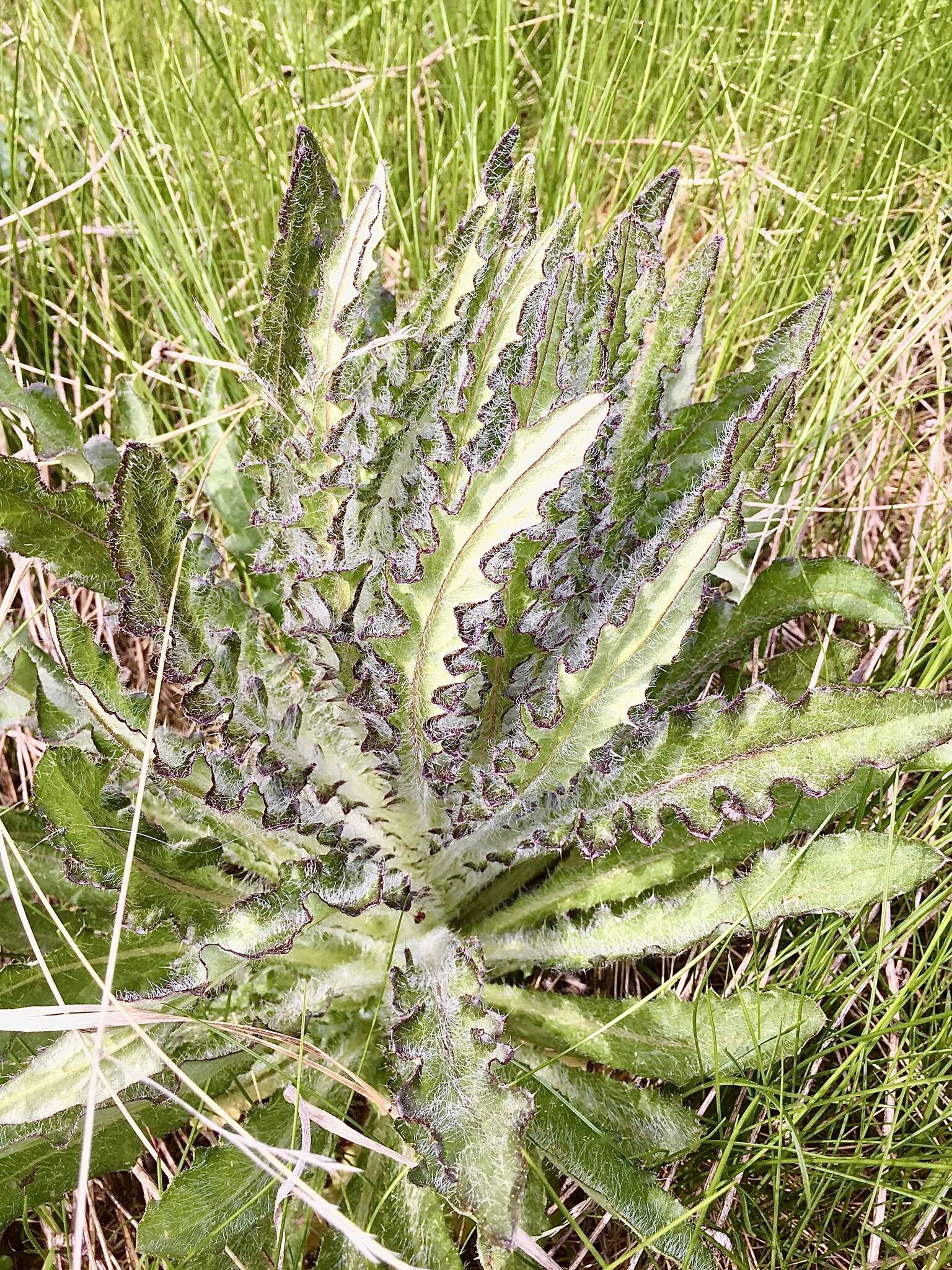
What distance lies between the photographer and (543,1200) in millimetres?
1342

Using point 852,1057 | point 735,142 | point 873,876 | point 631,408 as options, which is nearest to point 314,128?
point 735,142

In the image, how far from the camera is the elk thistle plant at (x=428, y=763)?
3.78 feet

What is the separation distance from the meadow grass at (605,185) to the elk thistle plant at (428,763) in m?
0.24

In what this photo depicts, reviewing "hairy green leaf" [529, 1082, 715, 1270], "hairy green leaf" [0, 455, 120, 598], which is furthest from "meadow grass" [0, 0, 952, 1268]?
"hairy green leaf" [0, 455, 120, 598]

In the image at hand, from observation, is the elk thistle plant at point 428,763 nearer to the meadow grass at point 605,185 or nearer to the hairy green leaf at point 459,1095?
the hairy green leaf at point 459,1095

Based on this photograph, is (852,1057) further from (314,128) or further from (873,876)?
(314,128)

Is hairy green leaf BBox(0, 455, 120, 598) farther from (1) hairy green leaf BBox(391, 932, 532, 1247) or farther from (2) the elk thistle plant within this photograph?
(1) hairy green leaf BBox(391, 932, 532, 1247)

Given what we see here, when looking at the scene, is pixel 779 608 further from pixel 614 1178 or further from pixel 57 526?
pixel 57 526

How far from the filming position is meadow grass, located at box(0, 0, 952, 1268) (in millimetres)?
1925

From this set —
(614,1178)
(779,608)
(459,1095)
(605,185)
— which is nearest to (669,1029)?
(614,1178)

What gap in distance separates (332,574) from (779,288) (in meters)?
1.38

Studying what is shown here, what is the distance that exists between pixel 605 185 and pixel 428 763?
5.78 ft

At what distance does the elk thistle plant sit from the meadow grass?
236 millimetres

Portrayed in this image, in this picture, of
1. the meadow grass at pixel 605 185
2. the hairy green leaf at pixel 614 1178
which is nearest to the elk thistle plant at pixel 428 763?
the hairy green leaf at pixel 614 1178
